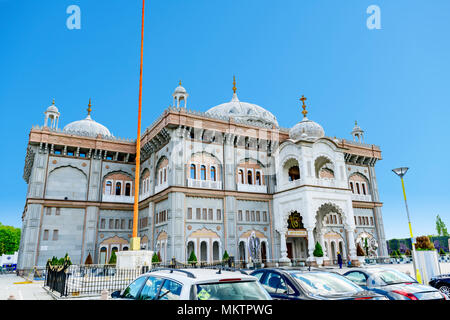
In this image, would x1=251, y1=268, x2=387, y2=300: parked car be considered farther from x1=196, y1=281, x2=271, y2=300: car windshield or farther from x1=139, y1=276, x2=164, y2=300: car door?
x1=139, y1=276, x2=164, y2=300: car door

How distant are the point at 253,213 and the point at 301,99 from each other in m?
13.3

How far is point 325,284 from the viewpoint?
A: 743cm

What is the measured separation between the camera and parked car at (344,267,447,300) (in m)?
8.85

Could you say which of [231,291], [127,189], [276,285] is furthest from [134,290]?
[127,189]

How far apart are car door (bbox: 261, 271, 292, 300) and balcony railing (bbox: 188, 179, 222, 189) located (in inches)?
847

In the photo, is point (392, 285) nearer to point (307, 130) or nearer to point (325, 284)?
point (325, 284)

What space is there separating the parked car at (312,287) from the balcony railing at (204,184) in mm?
21807

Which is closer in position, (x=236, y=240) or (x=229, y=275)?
(x=229, y=275)

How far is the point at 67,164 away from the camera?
110ft

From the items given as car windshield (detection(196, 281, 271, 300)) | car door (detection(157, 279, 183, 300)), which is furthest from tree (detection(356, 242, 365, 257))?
car door (detection(157, 279, 183, 300))
